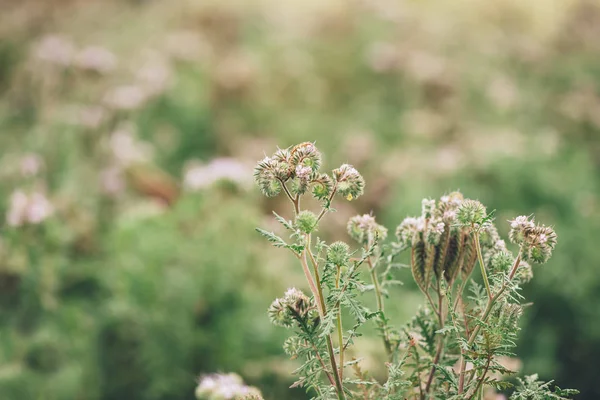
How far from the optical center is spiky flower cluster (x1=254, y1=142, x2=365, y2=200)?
975 mm

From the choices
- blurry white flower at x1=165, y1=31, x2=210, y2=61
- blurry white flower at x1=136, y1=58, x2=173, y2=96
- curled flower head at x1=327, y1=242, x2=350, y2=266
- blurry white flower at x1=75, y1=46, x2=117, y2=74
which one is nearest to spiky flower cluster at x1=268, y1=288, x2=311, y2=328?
curled flower head at x1=327, y1=242, x2=350, y2=266

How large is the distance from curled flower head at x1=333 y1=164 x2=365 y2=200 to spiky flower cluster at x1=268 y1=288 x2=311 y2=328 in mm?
217

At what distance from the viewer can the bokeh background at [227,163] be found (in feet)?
7.42

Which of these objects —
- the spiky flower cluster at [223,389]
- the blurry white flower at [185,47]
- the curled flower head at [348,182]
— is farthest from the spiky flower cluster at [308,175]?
the blurry white flower at [185,47]

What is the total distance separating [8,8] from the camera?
18.5ft

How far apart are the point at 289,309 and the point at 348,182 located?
0.85 ft

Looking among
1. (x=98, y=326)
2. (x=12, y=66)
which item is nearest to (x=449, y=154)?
(x=98, y=326)

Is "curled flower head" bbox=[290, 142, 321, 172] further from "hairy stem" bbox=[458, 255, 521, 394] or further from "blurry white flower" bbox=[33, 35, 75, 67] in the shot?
"blurry white flower" bbox=[33, 35, 75, 67]

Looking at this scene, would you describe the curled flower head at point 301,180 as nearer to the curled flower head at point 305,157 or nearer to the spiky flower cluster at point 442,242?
the curled flower head at point 305,157

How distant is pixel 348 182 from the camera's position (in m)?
0.98

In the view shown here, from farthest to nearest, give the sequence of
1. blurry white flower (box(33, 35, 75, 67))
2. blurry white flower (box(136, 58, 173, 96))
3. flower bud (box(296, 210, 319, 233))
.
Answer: blurry white flower (box(136, 58, 173, 96)), blurry white flower (box(33, 35, 75, 67)), flower bud (box(296, 210, 319, 233))

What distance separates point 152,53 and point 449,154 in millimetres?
2917

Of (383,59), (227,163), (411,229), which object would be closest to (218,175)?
(227,163)

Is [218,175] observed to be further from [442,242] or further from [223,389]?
[442,242]
